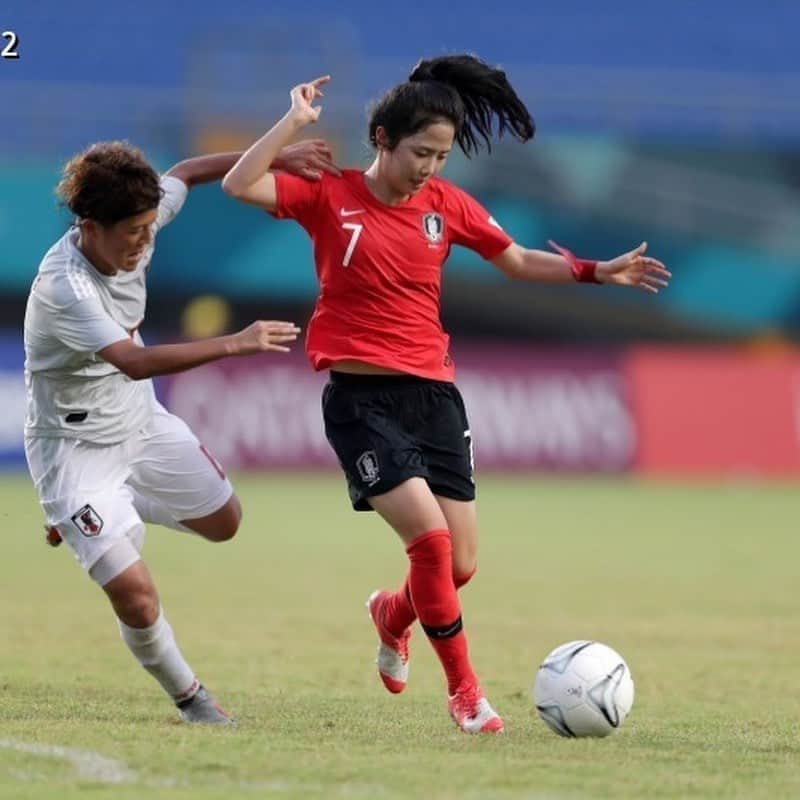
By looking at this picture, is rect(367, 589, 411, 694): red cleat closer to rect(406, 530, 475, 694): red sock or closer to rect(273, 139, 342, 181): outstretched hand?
rect(406, 530, 475, 694): red sock

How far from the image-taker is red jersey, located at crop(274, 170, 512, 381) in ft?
22.2

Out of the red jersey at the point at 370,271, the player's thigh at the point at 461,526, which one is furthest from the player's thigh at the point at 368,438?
the player's thigh at the point at 461,526

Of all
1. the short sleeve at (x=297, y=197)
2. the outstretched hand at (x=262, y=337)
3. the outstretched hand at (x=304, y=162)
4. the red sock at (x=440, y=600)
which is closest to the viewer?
the outstretched hand at (x=262, y=337)

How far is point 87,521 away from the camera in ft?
21.5

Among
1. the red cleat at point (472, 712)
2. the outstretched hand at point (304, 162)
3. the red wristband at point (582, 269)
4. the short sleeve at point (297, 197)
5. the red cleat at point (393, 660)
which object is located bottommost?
the red cleat at point (393, 660)

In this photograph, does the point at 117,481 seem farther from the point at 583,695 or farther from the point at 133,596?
the point at 583,695

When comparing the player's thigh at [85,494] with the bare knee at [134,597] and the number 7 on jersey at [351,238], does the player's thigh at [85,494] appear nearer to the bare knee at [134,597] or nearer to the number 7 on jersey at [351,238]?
the bare knee at [134,597]

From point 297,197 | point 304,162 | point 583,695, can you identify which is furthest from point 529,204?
point 583,695

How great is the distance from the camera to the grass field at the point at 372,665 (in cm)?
534

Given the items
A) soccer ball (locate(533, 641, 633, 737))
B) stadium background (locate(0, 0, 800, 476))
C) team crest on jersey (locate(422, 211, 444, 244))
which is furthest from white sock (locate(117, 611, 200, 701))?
stadium background (locate(0, 0, 800, 476))

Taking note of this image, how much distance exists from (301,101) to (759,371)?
16.2m

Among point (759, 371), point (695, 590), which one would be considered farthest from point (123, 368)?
point (759, 371)

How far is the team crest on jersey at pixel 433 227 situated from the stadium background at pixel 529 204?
13717mm

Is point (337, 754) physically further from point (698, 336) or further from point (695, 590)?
point (698, 336)
